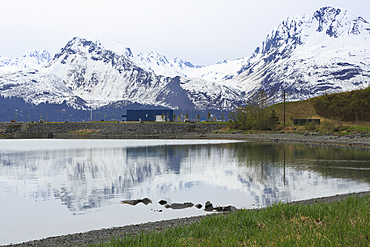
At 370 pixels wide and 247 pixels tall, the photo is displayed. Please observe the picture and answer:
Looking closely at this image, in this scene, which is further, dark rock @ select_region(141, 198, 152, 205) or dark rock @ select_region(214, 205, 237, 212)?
dark rock @ select_region(141, 198, 152, 205)

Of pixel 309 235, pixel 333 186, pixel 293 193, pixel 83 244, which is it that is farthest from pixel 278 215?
pixel 333 186

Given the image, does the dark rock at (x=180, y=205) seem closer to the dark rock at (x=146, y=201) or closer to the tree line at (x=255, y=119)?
the dark rock at (x=146, y=201)

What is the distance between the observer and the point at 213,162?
40.6 meters

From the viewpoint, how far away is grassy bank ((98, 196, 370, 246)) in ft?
27.7

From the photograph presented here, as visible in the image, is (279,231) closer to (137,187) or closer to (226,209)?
(226,209)

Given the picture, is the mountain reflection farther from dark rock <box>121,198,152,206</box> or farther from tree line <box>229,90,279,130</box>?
tree line <box>229,90,279,130</box>

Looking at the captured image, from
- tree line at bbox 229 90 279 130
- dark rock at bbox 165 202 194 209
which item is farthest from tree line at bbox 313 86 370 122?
dark rock at bbox 165 202 194 209

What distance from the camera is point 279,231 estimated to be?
9.55 m

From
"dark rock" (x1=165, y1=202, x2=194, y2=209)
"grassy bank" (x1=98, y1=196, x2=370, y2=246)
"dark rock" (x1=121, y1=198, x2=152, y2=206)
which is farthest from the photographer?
"dark rock" (x1=121, y1=198, x2=152, y2=206)

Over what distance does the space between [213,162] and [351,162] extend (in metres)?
14.7

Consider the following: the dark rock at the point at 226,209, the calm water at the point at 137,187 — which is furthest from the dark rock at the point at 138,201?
the dark rock at the point at 226,209

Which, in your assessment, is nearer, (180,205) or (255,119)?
(180,205)

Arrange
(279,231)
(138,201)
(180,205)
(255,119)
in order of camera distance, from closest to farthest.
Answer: (279,231) < (180,205) < (138,201) < (255,119)

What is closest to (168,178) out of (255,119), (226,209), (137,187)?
(137,187)
